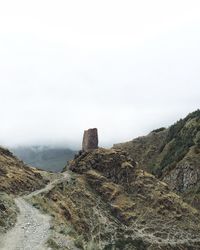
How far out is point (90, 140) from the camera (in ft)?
419

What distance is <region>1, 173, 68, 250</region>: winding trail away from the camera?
2012 inches

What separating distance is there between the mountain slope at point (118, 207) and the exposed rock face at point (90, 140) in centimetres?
1097

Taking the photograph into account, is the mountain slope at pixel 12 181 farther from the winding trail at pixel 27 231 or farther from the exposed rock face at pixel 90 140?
the exposed rock face at pixel 90 140

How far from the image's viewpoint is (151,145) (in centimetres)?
19800

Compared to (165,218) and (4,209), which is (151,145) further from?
(4,209)

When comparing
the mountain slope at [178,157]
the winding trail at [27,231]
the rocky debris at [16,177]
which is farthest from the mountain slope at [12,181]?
the mountain slope at [178,157]

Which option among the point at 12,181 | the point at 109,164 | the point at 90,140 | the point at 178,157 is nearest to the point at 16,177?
the point at 12,181

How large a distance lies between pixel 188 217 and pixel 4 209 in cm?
4933

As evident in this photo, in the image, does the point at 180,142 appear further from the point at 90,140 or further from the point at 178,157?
the point at 90,140

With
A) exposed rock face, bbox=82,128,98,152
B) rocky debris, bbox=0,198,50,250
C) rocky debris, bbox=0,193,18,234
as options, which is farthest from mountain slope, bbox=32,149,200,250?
exposed rock face, bbox=82,128,98,152

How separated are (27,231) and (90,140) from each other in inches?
2756

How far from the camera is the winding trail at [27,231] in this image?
2012 inches

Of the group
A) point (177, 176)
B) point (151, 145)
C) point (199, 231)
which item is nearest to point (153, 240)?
point (199, 231)

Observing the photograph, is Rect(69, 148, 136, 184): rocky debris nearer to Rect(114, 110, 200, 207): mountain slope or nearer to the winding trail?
Rect(114, 110, 200, 207): mountain slope
